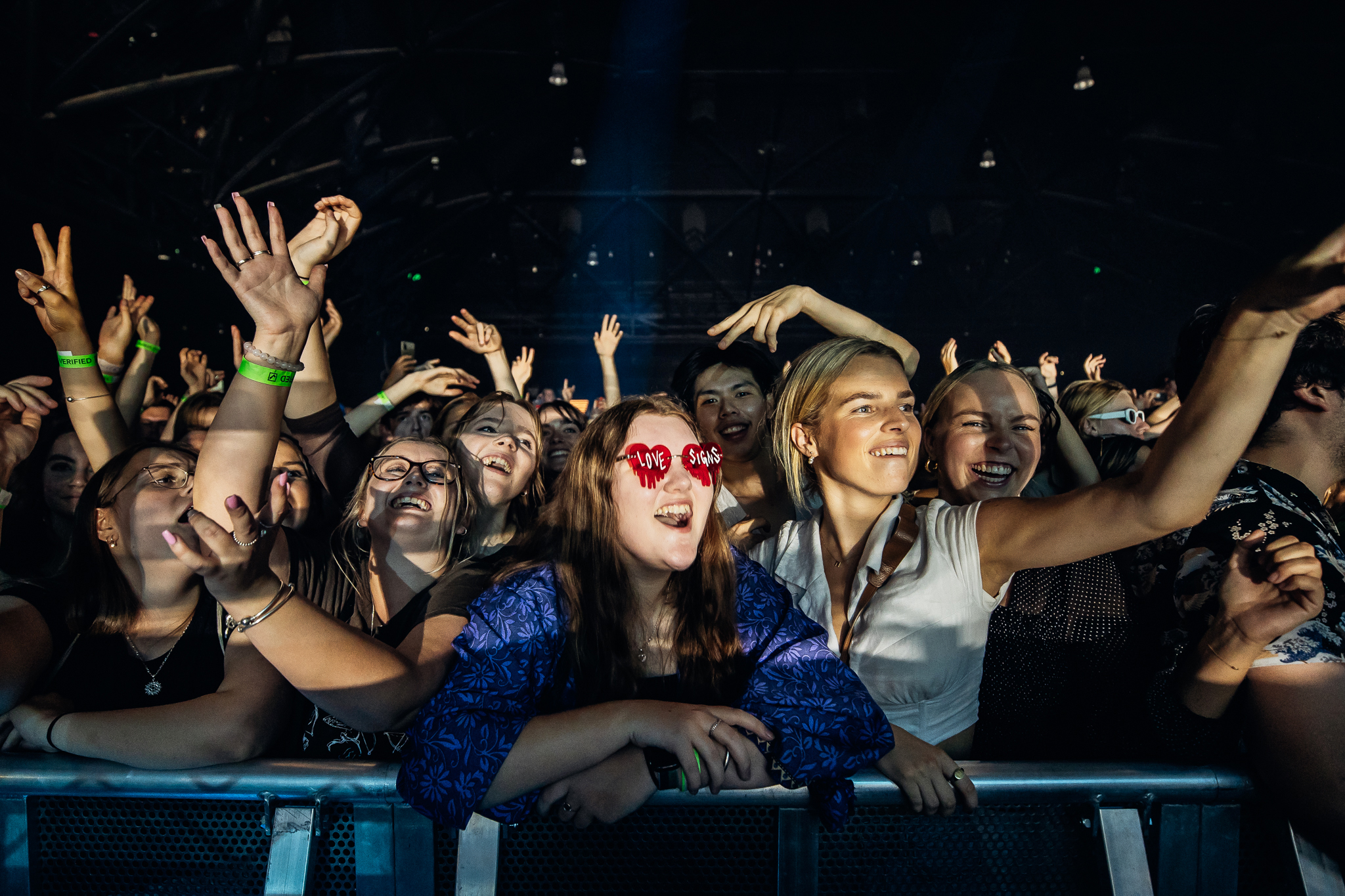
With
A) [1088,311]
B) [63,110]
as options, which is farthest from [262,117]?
[1088,311]

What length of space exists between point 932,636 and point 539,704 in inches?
33.0

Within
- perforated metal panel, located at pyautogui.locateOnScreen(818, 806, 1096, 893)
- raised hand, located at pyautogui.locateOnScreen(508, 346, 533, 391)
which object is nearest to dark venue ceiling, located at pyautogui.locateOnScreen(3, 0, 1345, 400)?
raised hand, located at pyautogui.locateOnScreen(508, 346, 533, 391)

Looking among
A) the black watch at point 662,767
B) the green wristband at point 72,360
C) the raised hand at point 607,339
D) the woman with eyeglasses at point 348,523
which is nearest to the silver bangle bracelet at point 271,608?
the woman with eyeglasses at point 348,523

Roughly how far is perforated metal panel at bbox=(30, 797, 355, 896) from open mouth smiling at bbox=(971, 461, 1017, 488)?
5.92 feet

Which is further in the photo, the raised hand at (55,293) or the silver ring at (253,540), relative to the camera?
the raised hand at (55,293)

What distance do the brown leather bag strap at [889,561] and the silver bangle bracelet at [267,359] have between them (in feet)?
4.24

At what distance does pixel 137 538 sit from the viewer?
1.78 meters

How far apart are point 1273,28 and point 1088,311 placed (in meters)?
7.28

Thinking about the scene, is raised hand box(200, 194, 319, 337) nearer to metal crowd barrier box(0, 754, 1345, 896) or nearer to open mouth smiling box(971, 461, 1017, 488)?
metal crowd barrier box(0, 754, 1345, 896)

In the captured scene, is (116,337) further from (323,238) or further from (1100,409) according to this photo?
(1100,409)

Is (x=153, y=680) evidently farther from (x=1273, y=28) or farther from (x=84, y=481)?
(x=1273, y=28)

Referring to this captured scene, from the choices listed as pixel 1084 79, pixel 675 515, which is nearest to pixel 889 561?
pixel 675 515

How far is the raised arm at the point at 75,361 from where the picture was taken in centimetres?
247

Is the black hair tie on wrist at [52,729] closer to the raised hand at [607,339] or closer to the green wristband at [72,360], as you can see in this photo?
the green wristband at [72,360]
